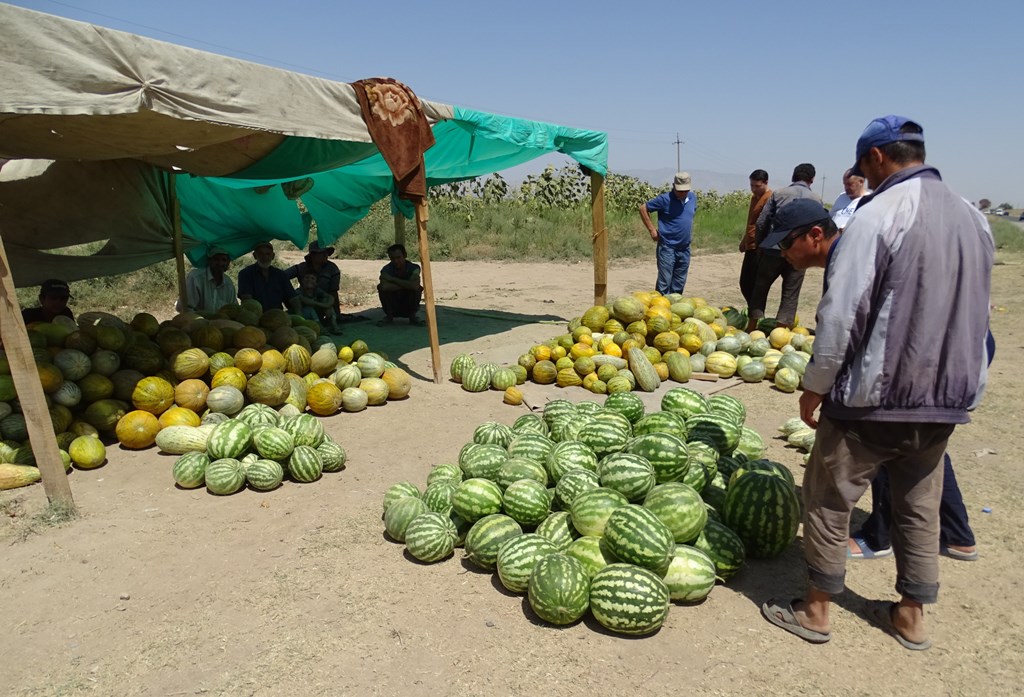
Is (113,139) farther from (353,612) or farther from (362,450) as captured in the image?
(353,612)

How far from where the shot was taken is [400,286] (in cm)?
1025

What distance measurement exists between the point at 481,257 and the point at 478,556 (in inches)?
658

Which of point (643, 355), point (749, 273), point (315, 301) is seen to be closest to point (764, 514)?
point (643, 355)

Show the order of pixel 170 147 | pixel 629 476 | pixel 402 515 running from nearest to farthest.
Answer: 1. pixel 629 476
2. pixel 402 515
3. pixel 170 147

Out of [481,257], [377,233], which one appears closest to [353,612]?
[481,257]

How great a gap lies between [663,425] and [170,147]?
16.7 feet

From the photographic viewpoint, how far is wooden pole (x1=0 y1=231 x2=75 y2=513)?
386 centimetres

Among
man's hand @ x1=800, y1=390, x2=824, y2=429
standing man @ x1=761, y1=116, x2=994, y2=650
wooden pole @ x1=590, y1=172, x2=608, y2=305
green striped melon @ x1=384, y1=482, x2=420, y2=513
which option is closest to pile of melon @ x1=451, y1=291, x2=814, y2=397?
wooden pole @ x1=590, y1=172, x2=608, y2=305

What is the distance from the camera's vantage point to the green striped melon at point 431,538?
3578 mm

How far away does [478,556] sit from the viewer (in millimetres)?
3467

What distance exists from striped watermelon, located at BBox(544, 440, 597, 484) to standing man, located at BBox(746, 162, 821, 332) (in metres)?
5.18

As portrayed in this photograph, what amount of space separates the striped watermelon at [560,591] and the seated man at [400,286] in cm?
756

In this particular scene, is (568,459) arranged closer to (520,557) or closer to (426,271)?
(520,557)

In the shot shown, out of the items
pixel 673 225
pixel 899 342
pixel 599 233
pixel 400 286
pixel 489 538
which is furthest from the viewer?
pixel 400 286
